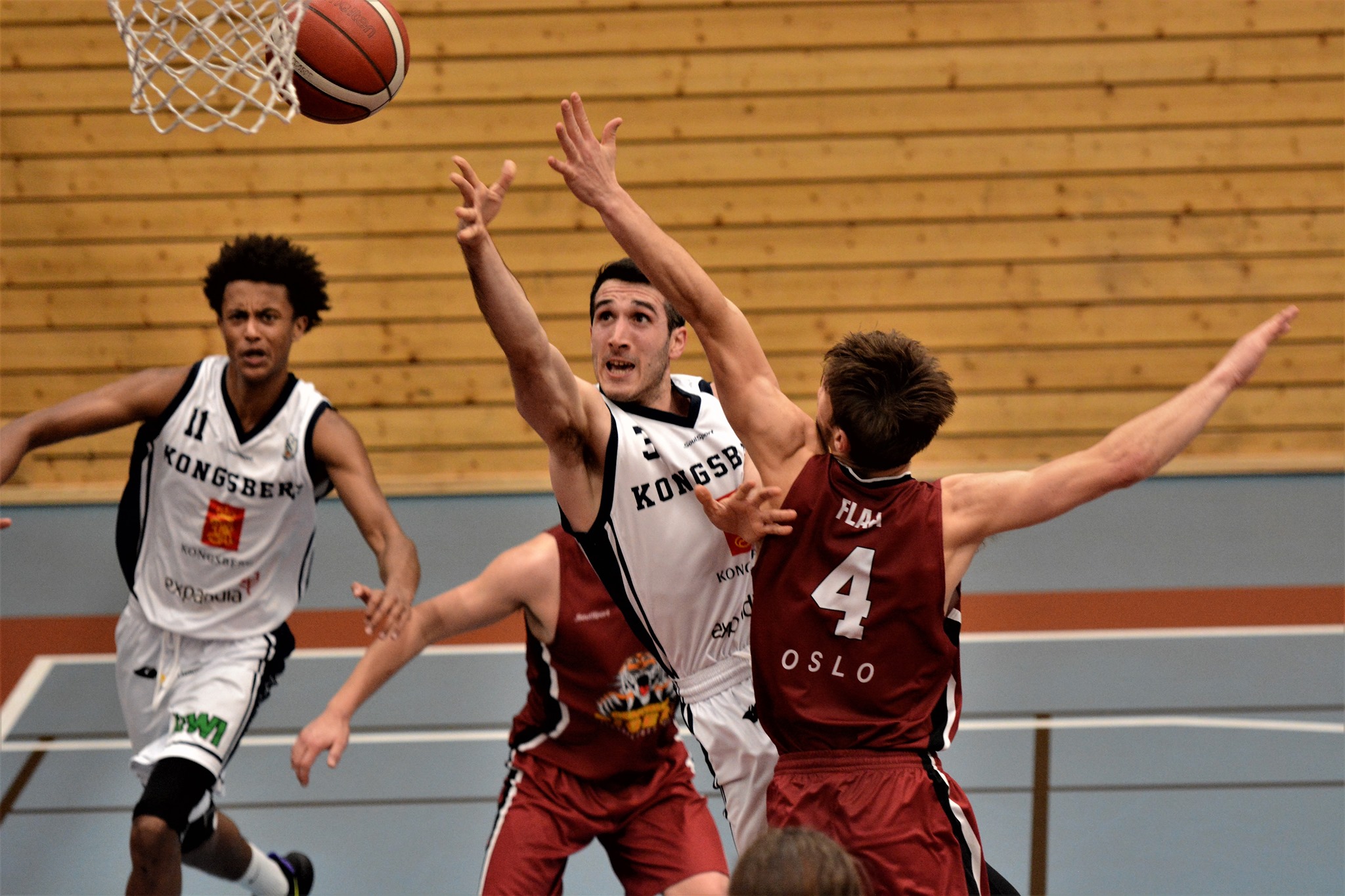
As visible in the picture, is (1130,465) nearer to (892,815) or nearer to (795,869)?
(892,815)

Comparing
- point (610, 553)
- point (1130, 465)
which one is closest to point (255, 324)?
point (610, 553)

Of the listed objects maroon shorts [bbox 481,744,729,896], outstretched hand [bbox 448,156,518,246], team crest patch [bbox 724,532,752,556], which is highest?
outstretched hand [bbox 448,156,518,246]

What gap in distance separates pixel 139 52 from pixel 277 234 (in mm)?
5957

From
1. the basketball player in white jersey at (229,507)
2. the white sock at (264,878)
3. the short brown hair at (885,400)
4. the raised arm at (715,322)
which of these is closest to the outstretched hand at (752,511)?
the raised arm at (715,322)

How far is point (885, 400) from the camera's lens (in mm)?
3354

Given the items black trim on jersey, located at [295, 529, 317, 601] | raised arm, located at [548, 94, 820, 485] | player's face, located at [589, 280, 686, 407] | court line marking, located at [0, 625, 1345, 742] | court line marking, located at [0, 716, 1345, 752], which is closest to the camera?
raised arm, located at [548, 94, 820, 485]

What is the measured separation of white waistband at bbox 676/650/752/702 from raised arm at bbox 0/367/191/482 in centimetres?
225

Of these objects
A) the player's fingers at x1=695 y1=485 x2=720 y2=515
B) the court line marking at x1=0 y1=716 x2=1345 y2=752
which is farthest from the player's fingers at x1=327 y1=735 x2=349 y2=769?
the court line marking at x1=0 y1=716 x2=1345 y2=752

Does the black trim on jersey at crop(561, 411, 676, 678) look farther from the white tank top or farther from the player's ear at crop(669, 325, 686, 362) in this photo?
the player's ear at crop(669, 325, 686, 362)

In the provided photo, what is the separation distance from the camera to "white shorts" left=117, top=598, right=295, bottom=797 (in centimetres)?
486

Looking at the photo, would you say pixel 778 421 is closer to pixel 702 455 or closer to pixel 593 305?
pixel 702 455

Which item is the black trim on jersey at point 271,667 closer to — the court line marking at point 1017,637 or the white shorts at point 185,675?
the white shorts at point 185,675

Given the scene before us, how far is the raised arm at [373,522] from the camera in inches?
161

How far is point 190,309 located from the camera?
Answer: 980 centimetres
